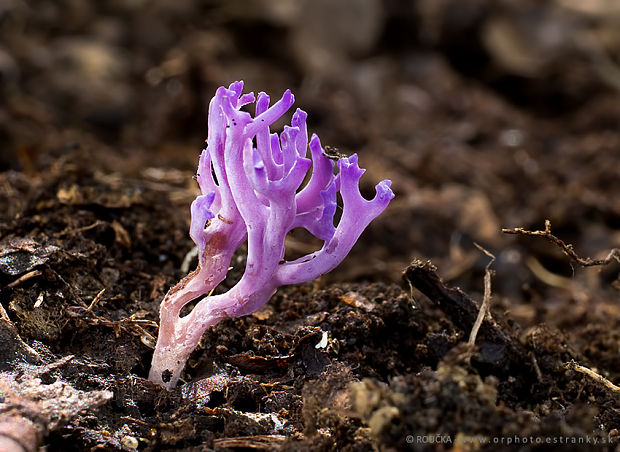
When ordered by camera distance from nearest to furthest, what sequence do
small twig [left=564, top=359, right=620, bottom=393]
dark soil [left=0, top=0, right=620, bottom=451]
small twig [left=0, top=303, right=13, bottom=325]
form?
1. dark soil [left=0, top=0, right=620, bottom=451]
2. small twig [left=0, top=303, right=13, bottom=325]
3. small twig [left=564, top=359, right=620, bottom=393]

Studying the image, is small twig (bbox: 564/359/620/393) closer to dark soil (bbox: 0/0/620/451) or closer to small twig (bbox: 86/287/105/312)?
dark soil (bbox: 0/0/620/451)

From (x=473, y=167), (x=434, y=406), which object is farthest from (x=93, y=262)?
(x=473, y=167)

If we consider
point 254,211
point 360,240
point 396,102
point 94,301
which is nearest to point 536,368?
point 254,211

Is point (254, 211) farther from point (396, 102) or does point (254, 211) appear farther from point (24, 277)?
point (396, 102)

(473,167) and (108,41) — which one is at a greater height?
(108,41)

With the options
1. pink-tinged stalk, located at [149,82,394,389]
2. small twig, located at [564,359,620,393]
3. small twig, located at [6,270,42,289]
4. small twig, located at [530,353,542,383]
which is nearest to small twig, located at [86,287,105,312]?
small twig, located at [6,270,42,289]

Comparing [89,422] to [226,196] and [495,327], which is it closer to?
[226,196]

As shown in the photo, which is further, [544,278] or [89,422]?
[544,278]
